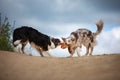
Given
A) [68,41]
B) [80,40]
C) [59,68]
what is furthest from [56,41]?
[59,68]

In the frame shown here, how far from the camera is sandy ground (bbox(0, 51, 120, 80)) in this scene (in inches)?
264

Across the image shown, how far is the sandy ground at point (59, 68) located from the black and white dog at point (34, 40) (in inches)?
72.9

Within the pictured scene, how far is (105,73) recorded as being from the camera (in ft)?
21.4

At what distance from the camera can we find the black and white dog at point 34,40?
11.1 metres

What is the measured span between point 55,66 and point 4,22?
9658 mm

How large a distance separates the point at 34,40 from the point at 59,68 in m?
3.67

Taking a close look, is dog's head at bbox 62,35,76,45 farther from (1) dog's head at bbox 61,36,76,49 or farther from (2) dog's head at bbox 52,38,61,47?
(2) dog's head at bbox 52,38,61,47

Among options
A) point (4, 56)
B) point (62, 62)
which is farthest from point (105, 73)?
point (4, 56)

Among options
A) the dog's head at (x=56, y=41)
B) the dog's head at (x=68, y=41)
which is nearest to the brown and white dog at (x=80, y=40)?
the dog's head at (x=68, y=41)

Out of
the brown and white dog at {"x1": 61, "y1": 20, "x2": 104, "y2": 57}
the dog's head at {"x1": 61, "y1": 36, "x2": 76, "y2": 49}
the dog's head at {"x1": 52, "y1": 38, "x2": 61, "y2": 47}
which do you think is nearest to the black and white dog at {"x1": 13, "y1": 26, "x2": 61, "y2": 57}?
the dog's head at {"x1": 52, "y1": 38, "x2": 61, "y2": 47}

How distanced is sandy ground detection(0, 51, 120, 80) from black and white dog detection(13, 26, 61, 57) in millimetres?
1852

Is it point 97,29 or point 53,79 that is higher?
point 97,29

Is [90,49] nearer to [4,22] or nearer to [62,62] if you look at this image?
[62,62]

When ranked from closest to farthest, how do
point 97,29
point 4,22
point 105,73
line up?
1. point 105,73
2. point 97,29
3. point 4,22
